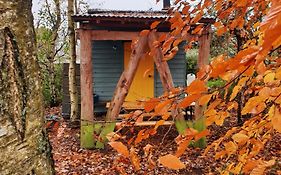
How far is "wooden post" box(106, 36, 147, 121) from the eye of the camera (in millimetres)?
6543

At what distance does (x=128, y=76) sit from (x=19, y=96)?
17.5 ft

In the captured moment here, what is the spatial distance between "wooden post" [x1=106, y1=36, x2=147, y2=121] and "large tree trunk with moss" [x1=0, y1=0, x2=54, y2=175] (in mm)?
5218

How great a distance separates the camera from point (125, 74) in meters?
6.56

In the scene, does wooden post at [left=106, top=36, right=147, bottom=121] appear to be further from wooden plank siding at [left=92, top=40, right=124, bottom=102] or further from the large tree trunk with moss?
the large tree trunk with moss

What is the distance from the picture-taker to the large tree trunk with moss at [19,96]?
1172mm

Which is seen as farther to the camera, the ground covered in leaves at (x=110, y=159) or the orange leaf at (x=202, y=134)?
the ground covered in leaves at (x=110, y=159)

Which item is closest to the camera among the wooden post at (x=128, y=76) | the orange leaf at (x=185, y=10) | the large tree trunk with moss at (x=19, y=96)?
the large tree trunk with moss at (x=19, y=96)

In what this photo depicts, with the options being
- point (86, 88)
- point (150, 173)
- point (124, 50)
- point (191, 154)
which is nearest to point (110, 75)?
point (124, 50)

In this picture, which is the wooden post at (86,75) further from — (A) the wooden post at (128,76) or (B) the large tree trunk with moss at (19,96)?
(B) the large tree trunk with moss at (19,96)

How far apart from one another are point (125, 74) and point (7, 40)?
5375mm

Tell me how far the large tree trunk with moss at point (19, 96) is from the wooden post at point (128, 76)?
5.22 metres

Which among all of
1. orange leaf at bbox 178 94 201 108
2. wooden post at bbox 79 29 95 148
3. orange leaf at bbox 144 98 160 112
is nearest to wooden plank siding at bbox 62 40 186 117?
wooden post at bbox 79 29 95 148

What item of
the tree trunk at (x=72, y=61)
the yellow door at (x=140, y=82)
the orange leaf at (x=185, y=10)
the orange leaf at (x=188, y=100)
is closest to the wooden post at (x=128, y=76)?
the tree trunk at (x=72, y=61)

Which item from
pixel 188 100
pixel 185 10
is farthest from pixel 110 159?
pixel 188 100
